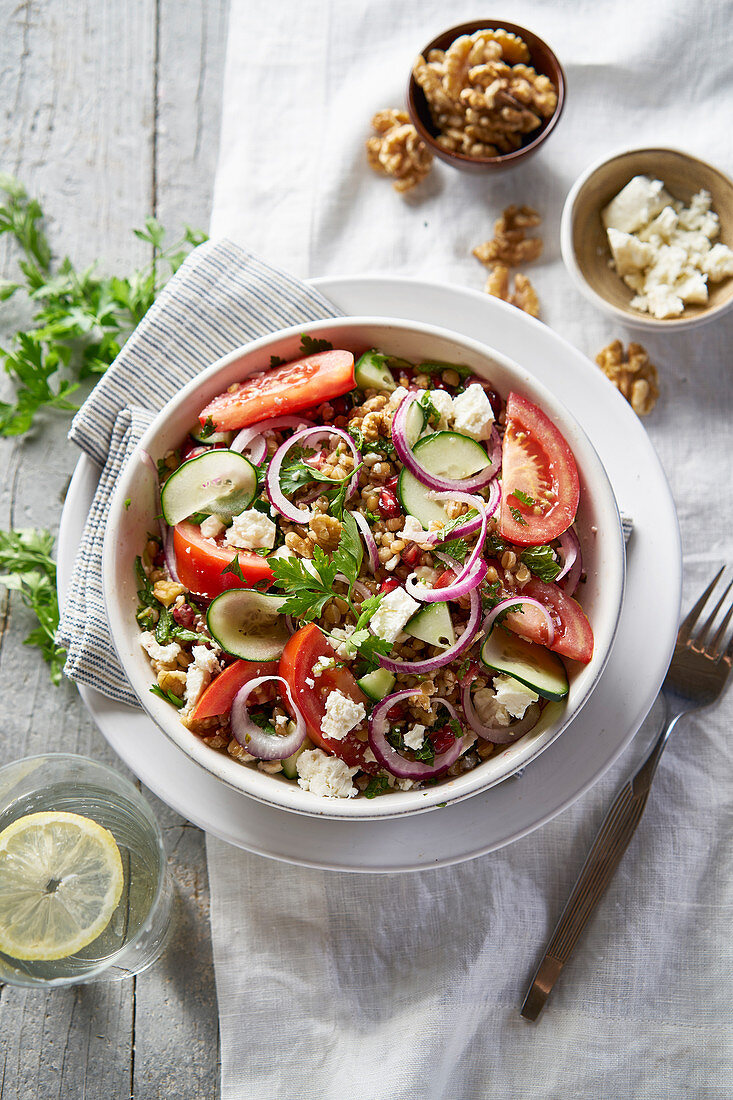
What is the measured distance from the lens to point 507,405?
9.69 feet

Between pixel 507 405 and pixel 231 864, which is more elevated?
pixel 507 405

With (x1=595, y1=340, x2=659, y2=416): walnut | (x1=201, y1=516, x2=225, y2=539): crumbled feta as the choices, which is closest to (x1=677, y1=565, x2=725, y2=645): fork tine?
(x1=595, y1=340, x2=659, y2=416): walnut

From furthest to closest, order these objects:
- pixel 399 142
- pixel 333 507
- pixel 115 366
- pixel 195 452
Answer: pixel 399 142
pixel 115 366
pixel 195 452
pixel 333 507

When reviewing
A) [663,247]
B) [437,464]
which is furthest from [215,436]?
[663,247]

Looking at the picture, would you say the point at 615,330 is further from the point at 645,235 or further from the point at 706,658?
the point at 706,658

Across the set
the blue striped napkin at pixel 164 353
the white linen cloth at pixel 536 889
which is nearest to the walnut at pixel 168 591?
the blue striped napkin at pixel 164 353

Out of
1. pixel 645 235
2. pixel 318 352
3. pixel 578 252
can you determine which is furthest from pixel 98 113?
pixel 645 235

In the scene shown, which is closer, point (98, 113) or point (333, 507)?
point (333, 507)

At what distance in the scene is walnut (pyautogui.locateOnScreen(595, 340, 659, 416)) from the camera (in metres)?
3.70

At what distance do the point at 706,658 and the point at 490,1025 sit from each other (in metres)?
1.77

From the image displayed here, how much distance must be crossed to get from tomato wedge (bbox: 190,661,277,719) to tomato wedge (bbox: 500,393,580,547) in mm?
915

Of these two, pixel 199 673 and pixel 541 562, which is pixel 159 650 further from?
pixel 541 562

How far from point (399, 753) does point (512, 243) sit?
2340mm

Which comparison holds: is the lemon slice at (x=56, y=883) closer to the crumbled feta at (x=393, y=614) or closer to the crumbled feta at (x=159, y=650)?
the crumbled feta at (x=159, y=650)
